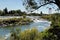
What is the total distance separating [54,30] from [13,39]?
2141 mm

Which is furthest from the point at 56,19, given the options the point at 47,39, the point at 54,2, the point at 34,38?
the point at 54,2

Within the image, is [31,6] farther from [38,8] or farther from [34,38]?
[34,38]

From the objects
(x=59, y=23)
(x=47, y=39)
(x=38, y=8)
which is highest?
(x=38, y=8)

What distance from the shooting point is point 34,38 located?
941 cm

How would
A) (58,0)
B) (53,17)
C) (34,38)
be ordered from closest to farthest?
(58,0), (34,38), (53,17)

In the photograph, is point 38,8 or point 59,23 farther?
point 59,23

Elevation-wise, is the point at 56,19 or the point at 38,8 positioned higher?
the point at 38,8

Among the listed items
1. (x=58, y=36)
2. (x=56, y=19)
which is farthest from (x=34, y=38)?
(x=56, y=19)

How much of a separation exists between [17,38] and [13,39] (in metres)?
0.23

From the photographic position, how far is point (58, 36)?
973 cm

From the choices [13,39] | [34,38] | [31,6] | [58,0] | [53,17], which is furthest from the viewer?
[53,17]

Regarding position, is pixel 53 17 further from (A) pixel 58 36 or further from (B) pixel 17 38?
(B) pixel 17 38

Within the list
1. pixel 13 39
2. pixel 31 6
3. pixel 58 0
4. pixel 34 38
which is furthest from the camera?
pixel 13 39

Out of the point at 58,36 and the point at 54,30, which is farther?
the point at 54,30
